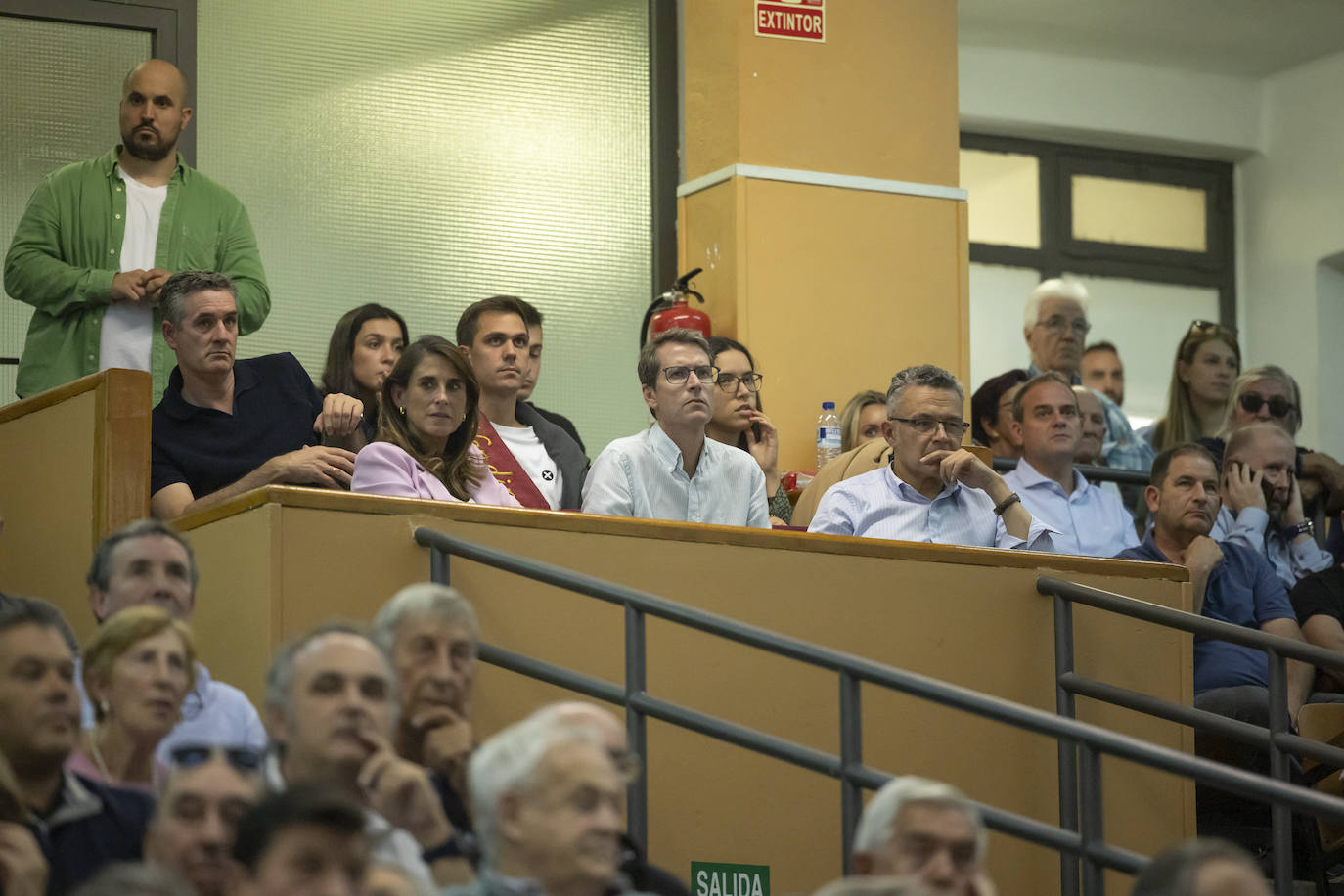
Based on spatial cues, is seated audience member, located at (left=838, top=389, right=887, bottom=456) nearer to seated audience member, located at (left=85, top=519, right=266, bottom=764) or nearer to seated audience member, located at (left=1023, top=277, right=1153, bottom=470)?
seated audience member, located at (left=1023, top=277, right=1153, bottom=470)

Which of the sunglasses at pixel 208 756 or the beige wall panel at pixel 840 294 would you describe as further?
the beige wall panel at pixel 840 294

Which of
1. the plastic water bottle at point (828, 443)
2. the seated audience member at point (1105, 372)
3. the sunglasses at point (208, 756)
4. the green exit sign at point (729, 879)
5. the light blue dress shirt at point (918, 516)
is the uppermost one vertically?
the seated audience member at point (1105, 372)

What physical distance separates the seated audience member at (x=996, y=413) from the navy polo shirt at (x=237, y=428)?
2.65 meters

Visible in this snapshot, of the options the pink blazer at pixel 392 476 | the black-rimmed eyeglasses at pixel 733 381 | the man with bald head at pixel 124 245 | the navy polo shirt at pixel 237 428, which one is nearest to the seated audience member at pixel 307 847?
the pink blazer at pixel 392 476

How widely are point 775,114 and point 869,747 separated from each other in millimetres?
3403

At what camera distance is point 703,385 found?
5.24 metres

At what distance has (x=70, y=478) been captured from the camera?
4773 mm

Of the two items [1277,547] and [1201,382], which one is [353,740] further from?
[1201,382]

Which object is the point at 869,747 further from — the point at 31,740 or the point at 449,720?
the point at 31,740

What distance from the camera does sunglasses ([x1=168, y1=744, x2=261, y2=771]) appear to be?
2.99m

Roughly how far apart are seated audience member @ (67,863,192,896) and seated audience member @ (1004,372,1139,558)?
13.3 ft

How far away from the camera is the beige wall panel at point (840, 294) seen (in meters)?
7.50

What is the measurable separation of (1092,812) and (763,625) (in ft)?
2.79

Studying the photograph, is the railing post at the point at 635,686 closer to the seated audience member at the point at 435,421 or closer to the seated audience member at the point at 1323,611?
the seated audience member at the point at 435,421
